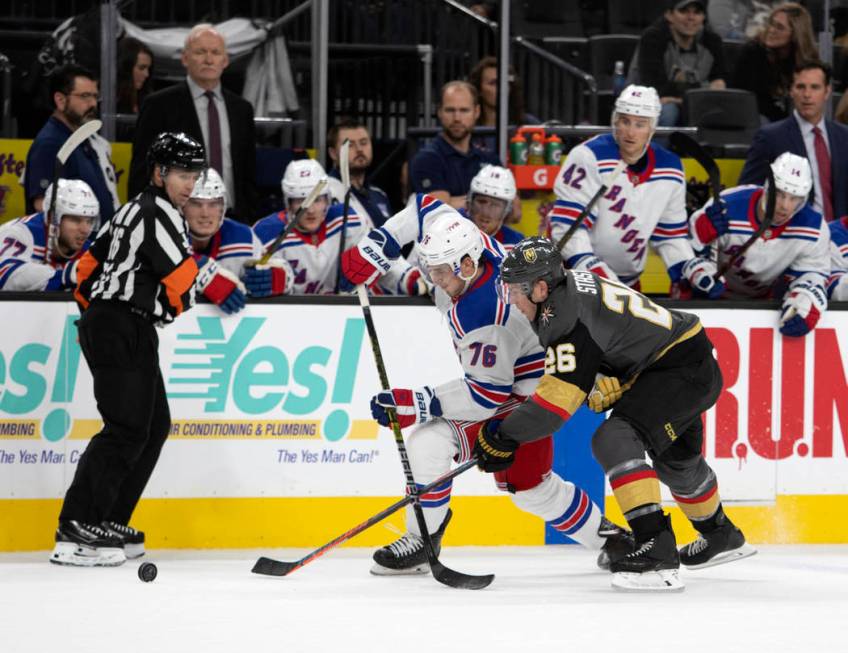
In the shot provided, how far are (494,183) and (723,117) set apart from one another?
2.18 meters

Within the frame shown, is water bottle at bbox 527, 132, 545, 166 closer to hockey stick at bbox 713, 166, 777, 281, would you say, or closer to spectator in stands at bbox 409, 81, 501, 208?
spectator in stands at bbox 409, 81, 501, 208

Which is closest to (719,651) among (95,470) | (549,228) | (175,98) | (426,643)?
(426,643)

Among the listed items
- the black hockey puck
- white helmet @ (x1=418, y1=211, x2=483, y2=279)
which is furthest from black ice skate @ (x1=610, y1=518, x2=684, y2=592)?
the black hockey puck

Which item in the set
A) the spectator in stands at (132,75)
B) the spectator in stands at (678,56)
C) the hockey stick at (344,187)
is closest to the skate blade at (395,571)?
the hockey stick at (344,187)

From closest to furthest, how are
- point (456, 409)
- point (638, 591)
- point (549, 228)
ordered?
point (638, 591) → point (456, 409) → point (549, 228)

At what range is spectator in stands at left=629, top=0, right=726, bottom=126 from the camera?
8000mm

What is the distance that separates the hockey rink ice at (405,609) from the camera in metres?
3.85

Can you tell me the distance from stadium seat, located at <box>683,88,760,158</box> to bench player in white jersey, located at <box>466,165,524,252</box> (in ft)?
6.35

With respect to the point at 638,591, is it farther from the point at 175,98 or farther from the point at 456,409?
the point at 175,98

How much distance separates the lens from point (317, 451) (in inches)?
228

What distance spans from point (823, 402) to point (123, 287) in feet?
8.99

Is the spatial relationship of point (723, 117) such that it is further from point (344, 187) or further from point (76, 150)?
point (76, 150)

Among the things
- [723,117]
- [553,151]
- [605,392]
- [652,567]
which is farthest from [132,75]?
[652,567]

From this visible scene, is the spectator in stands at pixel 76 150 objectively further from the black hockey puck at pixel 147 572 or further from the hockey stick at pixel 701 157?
the hockey stick at pixel 701 157
